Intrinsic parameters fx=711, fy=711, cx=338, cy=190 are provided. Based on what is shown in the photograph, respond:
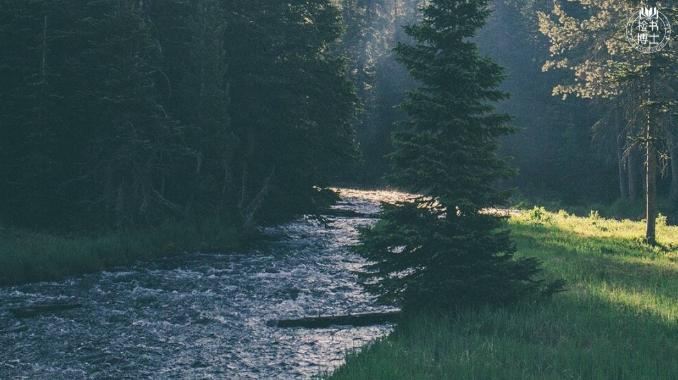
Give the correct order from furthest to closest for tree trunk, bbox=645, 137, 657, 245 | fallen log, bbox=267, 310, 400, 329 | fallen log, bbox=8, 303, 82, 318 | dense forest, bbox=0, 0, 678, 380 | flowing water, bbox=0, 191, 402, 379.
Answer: tree trunk, bbox=645, 137, 657, 245 < fallen log, bbox=8, 303, 82, 318 < fallen log, bbox=267, 310, 400, 329 < dense forest, bbox=0, 0, 678, 380 < flowing water, bbox=0, 191, 402, 379

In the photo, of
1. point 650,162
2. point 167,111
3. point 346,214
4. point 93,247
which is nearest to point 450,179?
A: point 93,247

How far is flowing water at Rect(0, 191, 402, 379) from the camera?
11859mm

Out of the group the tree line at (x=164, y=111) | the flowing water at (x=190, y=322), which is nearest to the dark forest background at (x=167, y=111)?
the tree line at (x=164, y=111)

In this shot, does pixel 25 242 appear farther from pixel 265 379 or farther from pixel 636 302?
pixel 636 302

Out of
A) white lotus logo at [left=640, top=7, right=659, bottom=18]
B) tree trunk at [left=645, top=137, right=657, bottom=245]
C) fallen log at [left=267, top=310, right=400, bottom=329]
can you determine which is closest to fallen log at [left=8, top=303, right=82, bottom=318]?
fallen log at [left=267, top=310, right=400, bottom=329]

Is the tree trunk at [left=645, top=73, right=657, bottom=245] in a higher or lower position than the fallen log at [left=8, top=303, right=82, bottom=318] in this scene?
higher

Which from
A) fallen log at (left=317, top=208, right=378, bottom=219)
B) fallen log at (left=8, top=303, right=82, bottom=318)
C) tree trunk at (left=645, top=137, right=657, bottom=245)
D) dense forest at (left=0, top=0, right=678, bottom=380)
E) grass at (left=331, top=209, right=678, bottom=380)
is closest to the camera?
grass at (left=331, top=209, right=678, bottom=380)

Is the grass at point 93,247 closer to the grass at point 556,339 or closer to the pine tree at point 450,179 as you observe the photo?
the pine tree at point 450,179

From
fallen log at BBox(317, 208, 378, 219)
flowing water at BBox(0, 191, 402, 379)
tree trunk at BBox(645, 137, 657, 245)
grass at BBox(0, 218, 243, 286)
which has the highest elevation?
tree trunk at BBox(645, 137, 657, 245)

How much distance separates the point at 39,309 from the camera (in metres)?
15.7

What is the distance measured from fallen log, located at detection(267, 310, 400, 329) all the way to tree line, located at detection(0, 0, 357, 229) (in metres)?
12.0

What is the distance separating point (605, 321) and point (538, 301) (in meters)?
1.87

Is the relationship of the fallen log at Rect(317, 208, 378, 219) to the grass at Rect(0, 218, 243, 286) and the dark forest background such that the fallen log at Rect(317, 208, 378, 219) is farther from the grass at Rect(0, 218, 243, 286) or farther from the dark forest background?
the grass at Rect(0, 218, 243, 286)

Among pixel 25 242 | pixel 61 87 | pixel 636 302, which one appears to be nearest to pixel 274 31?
pixel 61 87
